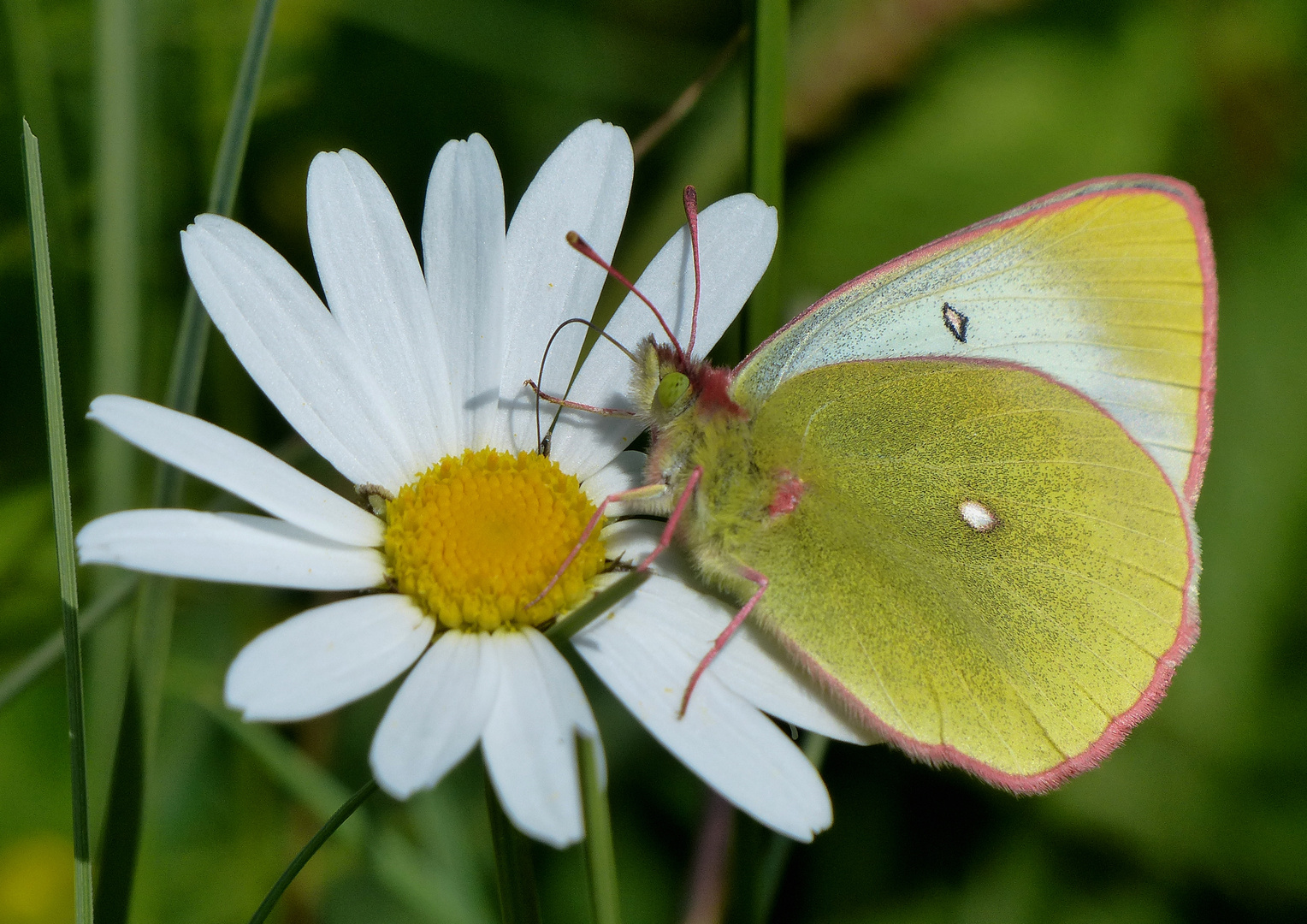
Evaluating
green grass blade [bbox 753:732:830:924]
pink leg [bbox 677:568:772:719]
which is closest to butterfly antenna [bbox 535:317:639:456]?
pink leg [bbox 677:568:772:719]

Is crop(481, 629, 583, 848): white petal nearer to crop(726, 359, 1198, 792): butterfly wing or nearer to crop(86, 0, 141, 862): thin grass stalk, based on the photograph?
crop(726, 359, 1198, 792): butterfly wing

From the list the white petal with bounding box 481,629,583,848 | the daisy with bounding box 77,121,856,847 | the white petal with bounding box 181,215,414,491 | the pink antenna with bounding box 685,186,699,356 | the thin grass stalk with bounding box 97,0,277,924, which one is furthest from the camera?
the pink antenna with bounding box 685,186,699,356

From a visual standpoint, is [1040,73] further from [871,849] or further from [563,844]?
[563,844]

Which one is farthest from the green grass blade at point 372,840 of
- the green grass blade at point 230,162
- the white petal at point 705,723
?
the white petal at point 705,723

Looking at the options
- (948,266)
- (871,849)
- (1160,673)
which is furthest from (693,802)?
(948,266)

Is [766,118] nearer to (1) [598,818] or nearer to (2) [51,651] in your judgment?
(1) [598,818]

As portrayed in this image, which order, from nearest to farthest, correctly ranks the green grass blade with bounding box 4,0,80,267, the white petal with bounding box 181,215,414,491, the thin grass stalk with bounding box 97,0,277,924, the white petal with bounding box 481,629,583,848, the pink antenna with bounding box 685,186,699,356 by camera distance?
the white petal with bounding box 481,629,583,848
the thin grass stalk with bounding box 97,0,277,924
the white petal with bounding box 181,215,414,491
the pink antenna with bounding box 685,186,699,356
the green grass blade with bounding box 4,0,80,267

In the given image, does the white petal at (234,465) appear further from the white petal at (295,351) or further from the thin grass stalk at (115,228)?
the thin grass stalk at (115,228)
